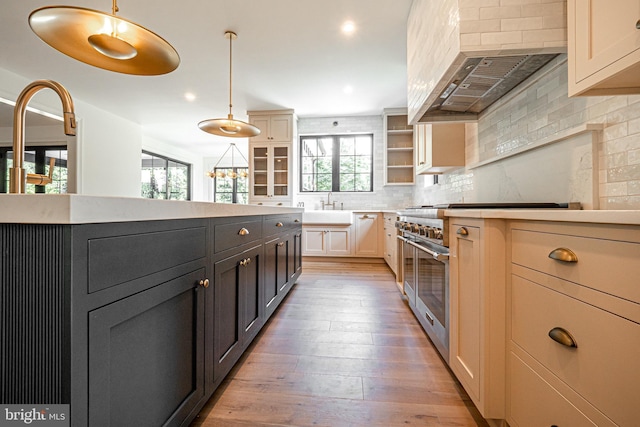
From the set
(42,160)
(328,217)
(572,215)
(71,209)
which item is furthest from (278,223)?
(42,160)

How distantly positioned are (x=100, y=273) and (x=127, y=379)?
32 cm

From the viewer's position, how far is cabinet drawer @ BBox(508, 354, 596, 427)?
2.62 ft

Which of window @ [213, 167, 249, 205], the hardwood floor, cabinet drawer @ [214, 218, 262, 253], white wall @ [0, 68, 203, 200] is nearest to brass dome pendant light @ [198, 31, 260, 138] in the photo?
cabinet drawer @ [214, 218, 262, 253]

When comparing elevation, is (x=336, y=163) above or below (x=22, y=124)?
above

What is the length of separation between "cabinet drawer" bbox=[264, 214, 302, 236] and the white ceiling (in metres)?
1.93

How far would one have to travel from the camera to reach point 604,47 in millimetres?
909

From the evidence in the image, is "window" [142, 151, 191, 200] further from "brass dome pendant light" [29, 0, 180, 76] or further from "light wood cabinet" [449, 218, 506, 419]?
"light wood cabinet" [449, 218, 506, 419]

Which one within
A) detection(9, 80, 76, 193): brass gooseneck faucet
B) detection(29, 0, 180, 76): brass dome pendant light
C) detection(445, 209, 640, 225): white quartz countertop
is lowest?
detection(445, 209, 640, 225): white quartz countertop

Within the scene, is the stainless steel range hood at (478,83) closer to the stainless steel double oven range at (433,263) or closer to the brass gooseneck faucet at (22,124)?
the stainless steel double oven range at (433,263)

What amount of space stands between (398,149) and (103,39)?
14.9 ft

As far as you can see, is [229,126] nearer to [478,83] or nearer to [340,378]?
[478,83]

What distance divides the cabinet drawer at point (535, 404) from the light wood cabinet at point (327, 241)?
383 cm

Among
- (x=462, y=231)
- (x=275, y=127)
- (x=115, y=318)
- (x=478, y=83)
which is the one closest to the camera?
(x=115, y=318)

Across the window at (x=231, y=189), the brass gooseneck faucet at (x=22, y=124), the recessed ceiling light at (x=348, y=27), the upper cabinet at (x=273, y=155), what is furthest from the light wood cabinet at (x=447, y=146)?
the window at (x=231, y=189)
